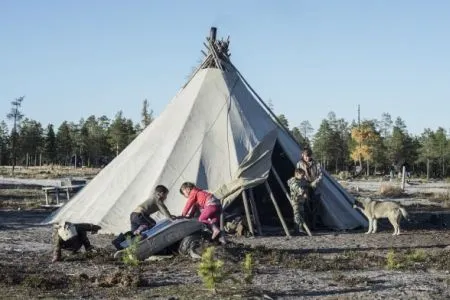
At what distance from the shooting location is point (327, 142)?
3155 inches

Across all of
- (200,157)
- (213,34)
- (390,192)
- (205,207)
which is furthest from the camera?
(390,192)

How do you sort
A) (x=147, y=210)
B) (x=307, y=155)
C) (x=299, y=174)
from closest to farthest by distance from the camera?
(x=147, y=210) → (x=299, y=174) → (x=307, y=155)

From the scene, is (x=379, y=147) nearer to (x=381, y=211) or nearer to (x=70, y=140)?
(x=70, y=140)

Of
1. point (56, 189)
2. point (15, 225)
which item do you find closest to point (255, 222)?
point (15, 225)

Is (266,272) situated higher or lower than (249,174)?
lower

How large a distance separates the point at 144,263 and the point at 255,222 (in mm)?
5481

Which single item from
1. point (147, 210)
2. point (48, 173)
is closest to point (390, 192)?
point (147, 210)

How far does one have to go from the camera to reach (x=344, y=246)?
14.1m

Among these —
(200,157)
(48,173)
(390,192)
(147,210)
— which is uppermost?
(48,173)

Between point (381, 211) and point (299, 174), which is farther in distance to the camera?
point (381, 211)

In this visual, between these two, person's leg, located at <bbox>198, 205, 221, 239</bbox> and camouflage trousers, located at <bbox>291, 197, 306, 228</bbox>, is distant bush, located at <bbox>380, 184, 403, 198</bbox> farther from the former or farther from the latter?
person's leg, located at <bbox>198, 205, 221, 239</bbox>

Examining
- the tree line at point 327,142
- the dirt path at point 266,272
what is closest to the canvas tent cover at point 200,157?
the dirt path at point 266,272

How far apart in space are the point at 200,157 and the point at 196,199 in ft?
14.6

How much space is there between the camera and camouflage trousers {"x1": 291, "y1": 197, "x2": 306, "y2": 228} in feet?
52.9
